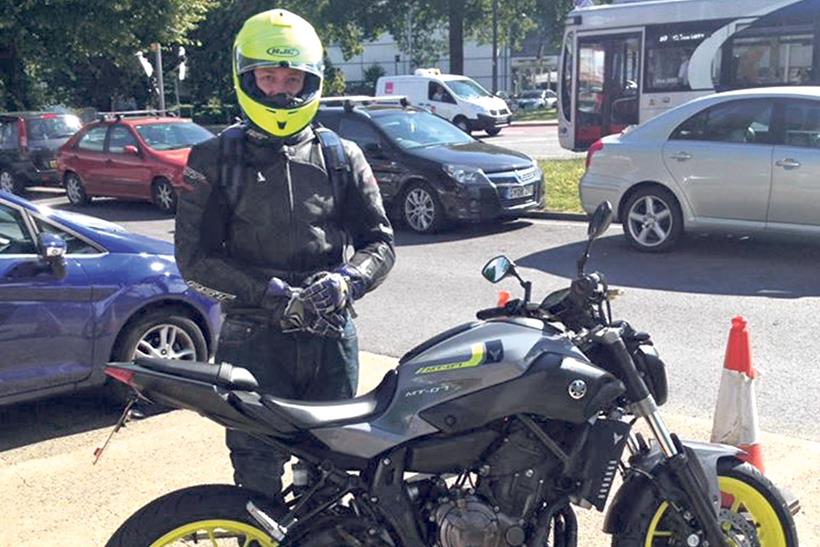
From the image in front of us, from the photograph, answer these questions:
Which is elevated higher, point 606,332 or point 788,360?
point 606,332

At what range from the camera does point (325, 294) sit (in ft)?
8.99

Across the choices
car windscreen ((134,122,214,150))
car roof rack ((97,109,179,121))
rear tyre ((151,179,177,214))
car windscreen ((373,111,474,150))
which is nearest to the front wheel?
car windscreen ((373,111,474,150))

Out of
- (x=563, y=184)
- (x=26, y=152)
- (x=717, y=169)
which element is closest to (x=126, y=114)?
(x=26, y=152)

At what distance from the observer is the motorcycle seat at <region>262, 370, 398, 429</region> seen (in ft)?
8.68

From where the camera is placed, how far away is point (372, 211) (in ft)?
10.2

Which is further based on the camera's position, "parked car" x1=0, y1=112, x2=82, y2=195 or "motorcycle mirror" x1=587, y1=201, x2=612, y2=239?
"parked car" x1=0, y1=112, x2=82, y2=195

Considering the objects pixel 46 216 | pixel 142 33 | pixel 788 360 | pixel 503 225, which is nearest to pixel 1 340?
pixel 46 216

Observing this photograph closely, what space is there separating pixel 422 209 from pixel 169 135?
5.73 meters

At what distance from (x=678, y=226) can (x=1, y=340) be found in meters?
6.79

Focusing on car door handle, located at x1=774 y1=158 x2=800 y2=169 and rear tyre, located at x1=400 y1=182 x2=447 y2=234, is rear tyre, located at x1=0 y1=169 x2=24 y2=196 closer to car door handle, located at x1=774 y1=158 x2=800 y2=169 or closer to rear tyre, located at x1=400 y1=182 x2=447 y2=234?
rear tyre, located at x1=400 y1=182 x2=447 y2=234

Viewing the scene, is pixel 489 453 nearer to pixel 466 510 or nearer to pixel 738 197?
pixel 466 510

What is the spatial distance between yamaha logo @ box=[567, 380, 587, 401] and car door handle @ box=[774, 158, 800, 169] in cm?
698

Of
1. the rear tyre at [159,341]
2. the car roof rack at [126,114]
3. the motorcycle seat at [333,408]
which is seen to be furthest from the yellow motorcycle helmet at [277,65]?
the car roof rack at [126,114]

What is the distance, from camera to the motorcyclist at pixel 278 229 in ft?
9.45
